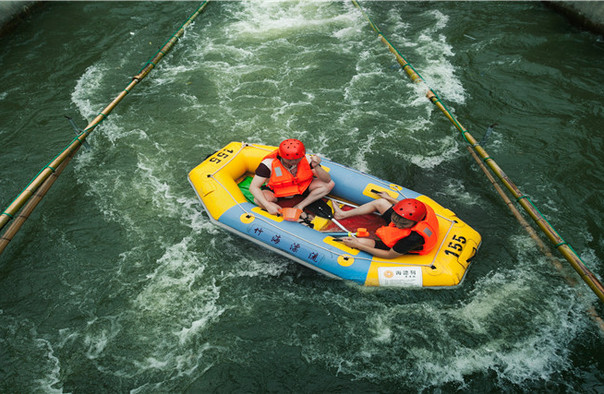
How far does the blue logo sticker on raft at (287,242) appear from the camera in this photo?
172 inches

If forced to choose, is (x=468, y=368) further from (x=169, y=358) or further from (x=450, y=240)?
(x=169, y=358)

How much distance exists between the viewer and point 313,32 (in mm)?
9695

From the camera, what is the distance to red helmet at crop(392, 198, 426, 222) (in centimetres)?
401

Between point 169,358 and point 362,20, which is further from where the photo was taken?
point 362,20

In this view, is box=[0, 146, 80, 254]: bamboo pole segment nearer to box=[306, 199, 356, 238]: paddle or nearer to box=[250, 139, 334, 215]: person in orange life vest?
box=[250, 139, 334, 215]: person in orange life vest

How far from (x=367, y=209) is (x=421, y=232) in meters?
0.88

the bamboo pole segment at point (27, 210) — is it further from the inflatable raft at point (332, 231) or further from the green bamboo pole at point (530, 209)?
the green bamboo pole at point (530, 209)

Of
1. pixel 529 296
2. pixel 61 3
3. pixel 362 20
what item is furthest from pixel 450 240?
pixel 61 3

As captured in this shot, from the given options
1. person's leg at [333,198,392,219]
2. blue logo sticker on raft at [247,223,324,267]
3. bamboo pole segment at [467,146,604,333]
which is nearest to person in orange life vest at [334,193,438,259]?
person's leg at [333,198,392,219]

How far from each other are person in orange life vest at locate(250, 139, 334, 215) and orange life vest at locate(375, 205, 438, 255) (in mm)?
1072

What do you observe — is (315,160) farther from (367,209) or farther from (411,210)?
(411,210)

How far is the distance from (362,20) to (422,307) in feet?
28.0

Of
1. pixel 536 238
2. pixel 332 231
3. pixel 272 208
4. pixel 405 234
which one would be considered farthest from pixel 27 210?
pixel 536 238

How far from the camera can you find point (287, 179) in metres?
4.77
